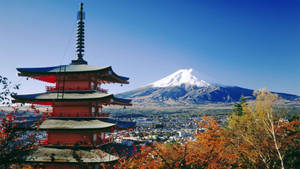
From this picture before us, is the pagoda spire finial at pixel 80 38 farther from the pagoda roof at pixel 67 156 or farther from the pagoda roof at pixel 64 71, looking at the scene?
the pagoda roof at pixel 67 156

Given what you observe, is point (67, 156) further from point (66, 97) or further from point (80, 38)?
point (80, 38)

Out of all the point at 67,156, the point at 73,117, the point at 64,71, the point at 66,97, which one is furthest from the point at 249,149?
the point at 64,71

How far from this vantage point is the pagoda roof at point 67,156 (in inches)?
533

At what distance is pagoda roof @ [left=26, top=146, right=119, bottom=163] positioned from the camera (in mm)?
13547

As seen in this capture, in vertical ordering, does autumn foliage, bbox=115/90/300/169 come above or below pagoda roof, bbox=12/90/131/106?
below

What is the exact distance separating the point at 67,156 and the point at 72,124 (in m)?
1.95

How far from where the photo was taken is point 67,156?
13.9 meters

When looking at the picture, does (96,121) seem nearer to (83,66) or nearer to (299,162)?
(83,66)

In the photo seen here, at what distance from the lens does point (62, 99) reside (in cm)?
1493

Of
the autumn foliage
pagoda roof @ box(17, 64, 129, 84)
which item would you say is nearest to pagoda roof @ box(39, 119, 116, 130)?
the autumn foliage

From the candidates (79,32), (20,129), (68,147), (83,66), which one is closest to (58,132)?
(68,147)

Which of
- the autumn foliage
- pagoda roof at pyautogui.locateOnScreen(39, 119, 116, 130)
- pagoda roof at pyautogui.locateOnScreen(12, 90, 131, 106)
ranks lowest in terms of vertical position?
the autumn foliage

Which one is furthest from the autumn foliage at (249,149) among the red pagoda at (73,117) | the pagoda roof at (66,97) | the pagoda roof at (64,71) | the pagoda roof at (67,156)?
the pagoda roof at (64,71)

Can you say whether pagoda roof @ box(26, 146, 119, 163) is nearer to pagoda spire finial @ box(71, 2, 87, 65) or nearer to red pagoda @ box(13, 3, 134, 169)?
red pagoda @ box(13, 3, 134, 169)
